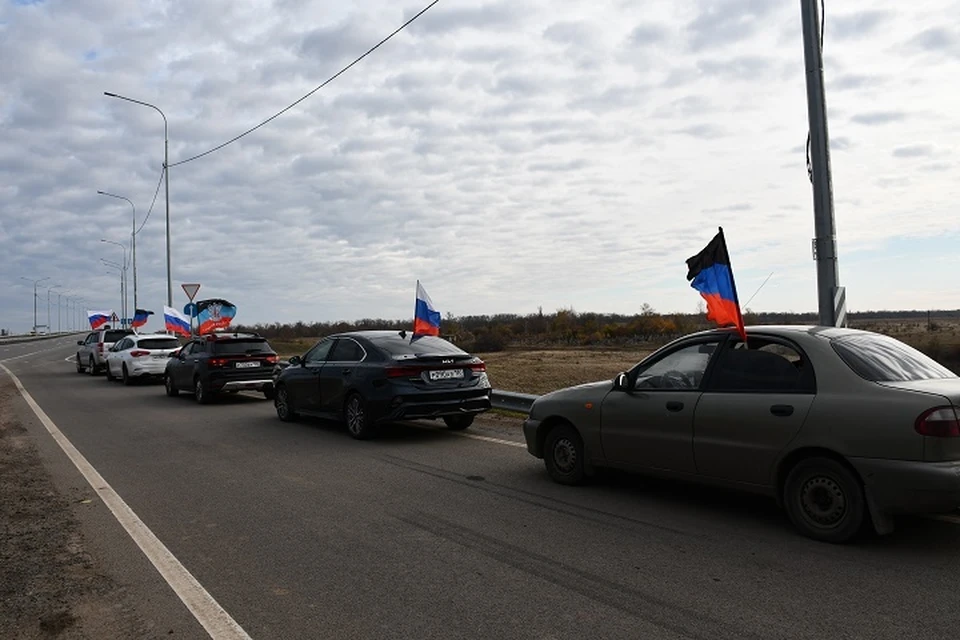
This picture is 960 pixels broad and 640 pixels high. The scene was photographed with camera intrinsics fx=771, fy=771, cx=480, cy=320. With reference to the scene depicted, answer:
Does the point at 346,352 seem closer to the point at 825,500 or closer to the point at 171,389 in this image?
the point at 825,500

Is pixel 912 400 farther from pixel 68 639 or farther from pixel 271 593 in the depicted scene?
pixel 68 639

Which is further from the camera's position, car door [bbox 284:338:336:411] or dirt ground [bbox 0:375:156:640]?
car door [bbox 284:338:336:411]

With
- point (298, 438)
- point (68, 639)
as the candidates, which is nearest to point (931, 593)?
point (68, 639)

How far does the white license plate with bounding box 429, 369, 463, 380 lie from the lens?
1059 cm

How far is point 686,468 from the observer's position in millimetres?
6344

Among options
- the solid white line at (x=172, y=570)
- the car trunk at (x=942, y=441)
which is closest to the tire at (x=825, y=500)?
the car trunk at (x=942, y=441)

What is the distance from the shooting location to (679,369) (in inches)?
261

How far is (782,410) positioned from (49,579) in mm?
5230

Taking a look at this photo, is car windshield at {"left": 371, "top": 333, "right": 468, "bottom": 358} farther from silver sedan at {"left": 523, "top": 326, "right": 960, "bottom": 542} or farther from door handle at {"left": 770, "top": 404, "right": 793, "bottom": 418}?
door handle at {"left": 770, "top": 404, "right": 793, "bottom": 418}

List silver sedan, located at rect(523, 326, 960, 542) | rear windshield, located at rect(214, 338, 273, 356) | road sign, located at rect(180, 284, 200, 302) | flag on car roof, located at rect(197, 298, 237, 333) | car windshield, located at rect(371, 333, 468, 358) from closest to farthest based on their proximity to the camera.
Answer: silver sedan, located at rect(523, 326, 960, 542) → car windshield, located at rect(371, 333, 468, 358) → rear windshield, located at rect(214, 338, 273, 356) → flag on car roof, located at rect(197, 298, 237, 333) → road sign, located at rect(180, 284, 200, 302)

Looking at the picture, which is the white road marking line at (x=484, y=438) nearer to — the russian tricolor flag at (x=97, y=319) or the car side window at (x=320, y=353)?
the car side window at (x=320, y=353)

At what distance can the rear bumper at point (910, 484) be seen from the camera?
491 centimetres

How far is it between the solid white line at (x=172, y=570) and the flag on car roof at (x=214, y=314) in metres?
17.6

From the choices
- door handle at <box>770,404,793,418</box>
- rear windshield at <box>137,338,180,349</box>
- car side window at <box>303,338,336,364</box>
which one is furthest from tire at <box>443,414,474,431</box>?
rear windshield at <box>137,338,180,349</box>
